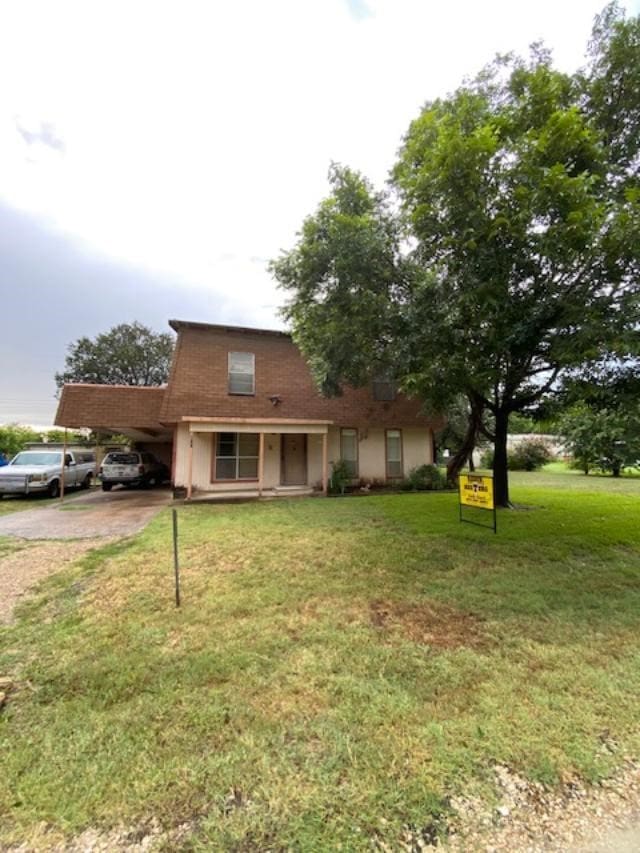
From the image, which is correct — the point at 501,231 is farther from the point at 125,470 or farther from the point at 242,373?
the point at 125,470

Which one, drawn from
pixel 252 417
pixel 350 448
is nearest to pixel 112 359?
pixel 252 417

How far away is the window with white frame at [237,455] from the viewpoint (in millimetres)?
13469

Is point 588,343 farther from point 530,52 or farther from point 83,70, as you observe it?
point 83,70

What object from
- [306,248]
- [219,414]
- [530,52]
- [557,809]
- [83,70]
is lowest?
[557,809]

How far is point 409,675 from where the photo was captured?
3033mm

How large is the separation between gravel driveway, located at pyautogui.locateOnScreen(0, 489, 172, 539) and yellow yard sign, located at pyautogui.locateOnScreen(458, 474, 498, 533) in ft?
23.6

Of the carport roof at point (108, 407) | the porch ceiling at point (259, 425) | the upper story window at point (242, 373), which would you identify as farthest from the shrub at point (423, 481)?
the carport roof at point (108, 407)

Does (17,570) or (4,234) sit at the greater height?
(4,234)

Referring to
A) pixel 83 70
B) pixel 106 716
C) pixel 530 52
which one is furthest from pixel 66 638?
pixel 530 52

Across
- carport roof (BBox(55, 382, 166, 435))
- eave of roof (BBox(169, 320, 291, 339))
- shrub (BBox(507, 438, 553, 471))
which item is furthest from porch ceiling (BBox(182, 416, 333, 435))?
shrub (BBox(507, 438, 553, 471))

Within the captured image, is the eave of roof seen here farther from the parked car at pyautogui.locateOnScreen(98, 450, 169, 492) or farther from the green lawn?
the green lawn

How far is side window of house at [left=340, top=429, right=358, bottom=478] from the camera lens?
48.9 feet

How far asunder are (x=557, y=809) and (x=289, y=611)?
2.74m

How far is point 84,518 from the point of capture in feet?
32.1
